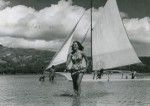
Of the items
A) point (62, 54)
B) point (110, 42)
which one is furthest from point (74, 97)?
point (110, 42)

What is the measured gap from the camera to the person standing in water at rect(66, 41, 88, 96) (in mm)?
13523

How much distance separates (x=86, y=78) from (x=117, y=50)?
186 inches

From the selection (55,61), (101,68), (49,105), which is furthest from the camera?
(101,68)

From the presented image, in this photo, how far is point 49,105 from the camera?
10578 millimetres

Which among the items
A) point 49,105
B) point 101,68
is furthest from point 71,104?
point 101,68

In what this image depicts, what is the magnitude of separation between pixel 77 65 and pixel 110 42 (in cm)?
2258

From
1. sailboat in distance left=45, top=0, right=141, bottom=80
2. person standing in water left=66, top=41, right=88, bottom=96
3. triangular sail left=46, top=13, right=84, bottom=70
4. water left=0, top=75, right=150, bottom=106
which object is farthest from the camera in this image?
sailboat in distance left=45, top=0, right=141, bottom=80

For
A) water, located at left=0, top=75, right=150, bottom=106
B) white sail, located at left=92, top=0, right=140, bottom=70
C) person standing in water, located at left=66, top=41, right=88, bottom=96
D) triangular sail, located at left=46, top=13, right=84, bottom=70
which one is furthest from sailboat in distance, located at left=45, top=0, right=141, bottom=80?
person standing in water, located at left=66, top=41, right=88, bottom=96

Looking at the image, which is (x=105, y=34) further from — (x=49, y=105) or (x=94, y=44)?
(x=49, y=105)

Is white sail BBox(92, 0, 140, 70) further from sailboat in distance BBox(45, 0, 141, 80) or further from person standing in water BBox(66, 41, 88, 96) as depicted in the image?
person standing in water BBox(66, 41, 88, 96)

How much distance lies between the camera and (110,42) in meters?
36.0

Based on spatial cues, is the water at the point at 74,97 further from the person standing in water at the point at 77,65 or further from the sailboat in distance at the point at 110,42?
the sailboat in distance at the point at 110,42

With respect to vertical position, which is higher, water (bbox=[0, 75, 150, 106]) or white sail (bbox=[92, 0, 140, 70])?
white sail (bbox=[92, 0, 140, 70])

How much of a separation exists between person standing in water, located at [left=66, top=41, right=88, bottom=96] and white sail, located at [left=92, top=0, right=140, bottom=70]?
21588 mm
